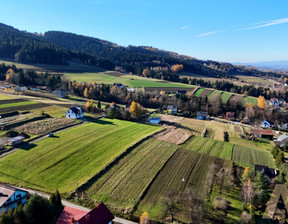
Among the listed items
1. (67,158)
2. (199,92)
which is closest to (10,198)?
(67,158)

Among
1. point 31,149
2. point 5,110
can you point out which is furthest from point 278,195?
point 5,110

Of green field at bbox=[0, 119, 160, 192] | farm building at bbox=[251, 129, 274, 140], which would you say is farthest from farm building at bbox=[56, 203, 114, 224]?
farm building at bbox=[251, 129, 274, 140]

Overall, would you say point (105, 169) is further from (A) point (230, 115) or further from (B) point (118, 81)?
(B) point (118, 81)

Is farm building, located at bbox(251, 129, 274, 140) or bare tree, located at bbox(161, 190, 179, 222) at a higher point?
farm building, located at bbox(251, 129, 274, 140)

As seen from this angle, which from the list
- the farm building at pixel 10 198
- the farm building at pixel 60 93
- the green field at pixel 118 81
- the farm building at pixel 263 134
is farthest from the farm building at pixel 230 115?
the farm building at pixel 10 198

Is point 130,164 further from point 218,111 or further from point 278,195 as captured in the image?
point 218,111

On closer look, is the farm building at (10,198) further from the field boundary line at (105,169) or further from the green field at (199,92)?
the green field at (199,92)

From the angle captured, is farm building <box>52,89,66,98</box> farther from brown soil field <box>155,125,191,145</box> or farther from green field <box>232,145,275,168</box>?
green field <box>232,145,275,168</box>
